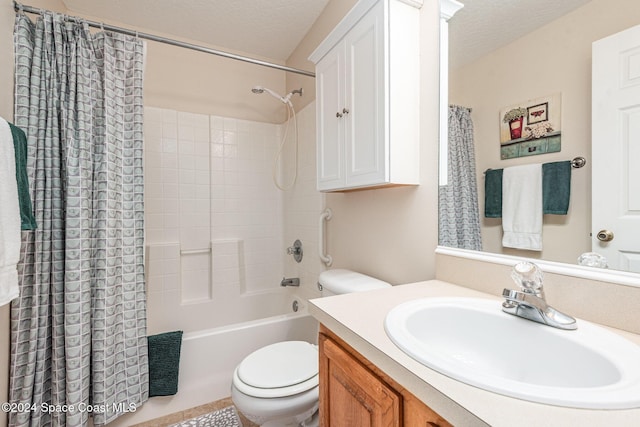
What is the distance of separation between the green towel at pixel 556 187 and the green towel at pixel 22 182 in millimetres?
→ 1795

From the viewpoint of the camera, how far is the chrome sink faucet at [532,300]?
627mm

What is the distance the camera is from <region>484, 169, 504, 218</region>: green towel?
0.92 metres

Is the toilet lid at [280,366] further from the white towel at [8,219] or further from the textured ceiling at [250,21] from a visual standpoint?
the textured ceiling at [250,21]

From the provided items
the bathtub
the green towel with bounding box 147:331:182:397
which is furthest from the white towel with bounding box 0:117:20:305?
the bathtub

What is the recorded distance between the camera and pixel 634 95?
0.62m

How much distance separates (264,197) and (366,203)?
4.40 ft

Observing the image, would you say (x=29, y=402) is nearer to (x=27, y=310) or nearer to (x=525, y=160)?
→ (x=27, y=310)

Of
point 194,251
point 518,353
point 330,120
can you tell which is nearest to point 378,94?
point 330,120

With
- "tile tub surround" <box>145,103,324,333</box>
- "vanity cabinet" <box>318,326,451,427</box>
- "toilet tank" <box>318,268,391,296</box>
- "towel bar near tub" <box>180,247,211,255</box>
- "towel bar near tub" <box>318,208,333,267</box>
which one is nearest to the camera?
"vanity cabinet" <box>318,326,451,427</box>

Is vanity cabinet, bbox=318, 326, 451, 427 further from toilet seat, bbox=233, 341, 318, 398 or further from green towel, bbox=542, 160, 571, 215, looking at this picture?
green towel, bbox=542, 160, 571, 215

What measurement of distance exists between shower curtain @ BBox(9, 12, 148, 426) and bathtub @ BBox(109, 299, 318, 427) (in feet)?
0.47

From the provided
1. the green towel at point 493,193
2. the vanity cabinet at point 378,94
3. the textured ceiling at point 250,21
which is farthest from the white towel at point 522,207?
the textured ceiling at point 250,21

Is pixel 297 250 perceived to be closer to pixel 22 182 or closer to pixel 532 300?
pixel 22 182

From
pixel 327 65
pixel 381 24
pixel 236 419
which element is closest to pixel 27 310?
pixel 236 419
